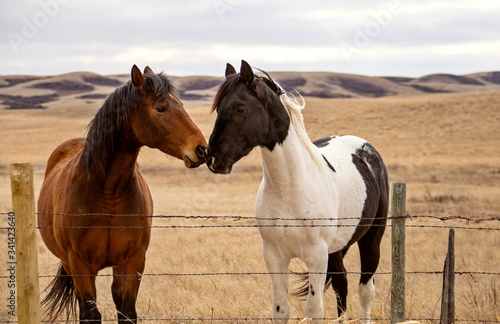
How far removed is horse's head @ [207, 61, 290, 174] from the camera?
3988mm

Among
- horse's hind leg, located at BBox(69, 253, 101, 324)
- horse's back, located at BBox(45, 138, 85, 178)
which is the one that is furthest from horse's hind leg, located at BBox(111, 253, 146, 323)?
horse's back, located at BBox(45, 138, 85, 178)

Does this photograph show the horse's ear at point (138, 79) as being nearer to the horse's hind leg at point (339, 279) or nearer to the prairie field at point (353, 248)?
the prairie field at point (353, 248)

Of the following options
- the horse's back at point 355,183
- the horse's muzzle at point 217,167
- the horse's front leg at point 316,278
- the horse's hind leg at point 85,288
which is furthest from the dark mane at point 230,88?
the horse's hind leg at point 85,288

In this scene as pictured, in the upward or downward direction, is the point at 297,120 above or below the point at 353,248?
above

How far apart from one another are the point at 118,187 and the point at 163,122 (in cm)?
Result: 70

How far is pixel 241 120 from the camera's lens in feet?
13.3

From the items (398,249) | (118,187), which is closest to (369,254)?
(398,249)

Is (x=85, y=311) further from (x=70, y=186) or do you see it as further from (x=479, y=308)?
(x=479, y=308)

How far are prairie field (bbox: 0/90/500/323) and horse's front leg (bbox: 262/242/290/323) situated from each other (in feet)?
1.19

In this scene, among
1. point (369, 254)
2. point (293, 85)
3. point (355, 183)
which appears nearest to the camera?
point (355, 183)

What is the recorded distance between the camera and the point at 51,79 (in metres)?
108

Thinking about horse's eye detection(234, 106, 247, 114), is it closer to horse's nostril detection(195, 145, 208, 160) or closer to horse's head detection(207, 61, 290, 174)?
horse's head detection(207, 61, 290, 174)

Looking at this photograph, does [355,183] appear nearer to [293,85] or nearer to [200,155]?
[200,155]

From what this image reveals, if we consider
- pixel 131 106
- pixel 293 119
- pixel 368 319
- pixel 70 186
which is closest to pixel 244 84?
pixel 293 119
